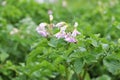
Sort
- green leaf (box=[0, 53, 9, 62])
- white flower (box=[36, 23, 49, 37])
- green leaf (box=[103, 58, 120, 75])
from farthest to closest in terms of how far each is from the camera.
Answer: green leaf (box=[0, 53, 9, 62]), white flower (box=[36, 23, 49, 37]), green leaf (box=[103, 58, 120, 75])

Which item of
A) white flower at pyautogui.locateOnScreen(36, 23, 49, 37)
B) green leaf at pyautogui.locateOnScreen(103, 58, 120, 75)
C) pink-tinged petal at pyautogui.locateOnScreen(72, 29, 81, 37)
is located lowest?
green leaf at pyautogui.locateOnScreen(103, 58, 120, 75)

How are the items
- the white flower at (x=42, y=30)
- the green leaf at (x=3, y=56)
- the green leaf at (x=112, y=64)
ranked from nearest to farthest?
the green leaf at (x=112, y=64), the white flower at (x=42, y=30), the green leaf at (x=3, y=56)

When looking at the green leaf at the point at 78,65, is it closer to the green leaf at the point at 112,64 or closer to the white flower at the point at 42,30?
the green leaf at the point at 112,64

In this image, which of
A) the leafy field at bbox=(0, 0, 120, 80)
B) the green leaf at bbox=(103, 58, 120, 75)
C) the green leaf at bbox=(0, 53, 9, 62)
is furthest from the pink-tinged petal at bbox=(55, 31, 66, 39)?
the green leaf at bbox=(0, 53, 9, 62)

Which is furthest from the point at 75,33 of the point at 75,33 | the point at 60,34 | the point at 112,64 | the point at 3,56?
the point at 3,56

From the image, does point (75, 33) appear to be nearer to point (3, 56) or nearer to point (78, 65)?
point (78, 65)

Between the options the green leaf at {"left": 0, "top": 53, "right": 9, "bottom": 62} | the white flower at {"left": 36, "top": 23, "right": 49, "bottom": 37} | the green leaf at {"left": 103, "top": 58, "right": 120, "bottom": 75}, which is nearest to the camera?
the green leaf at {"left": 103, "top": 58, "right": 120, "bottom": 75}

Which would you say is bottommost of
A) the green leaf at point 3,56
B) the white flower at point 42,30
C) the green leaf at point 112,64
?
the green leaf at point 112,64

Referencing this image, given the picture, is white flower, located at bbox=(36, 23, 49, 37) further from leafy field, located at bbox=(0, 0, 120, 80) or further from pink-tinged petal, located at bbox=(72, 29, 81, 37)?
pink-tinged petal, located at bbox=(72, 29, 81, 37)

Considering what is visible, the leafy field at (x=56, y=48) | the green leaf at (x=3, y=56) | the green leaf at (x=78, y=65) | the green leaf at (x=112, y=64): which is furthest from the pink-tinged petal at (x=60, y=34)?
the green leaf at (x=3, y=56)

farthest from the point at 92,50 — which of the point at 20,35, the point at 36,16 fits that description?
the point at 36,16

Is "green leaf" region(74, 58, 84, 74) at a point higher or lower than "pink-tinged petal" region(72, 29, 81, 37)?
lower
